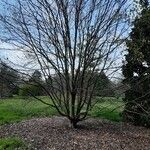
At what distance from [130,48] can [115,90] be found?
243 centimetres

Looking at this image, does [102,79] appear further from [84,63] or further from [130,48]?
[130,48]

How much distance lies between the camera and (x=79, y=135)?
12000 mm

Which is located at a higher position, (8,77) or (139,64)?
(139,64)

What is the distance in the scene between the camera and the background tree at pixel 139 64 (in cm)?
1484

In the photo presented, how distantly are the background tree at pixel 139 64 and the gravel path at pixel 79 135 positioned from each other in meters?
0.82

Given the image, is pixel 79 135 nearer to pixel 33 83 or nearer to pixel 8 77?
pixel 33 83

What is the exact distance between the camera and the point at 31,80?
43.6ft

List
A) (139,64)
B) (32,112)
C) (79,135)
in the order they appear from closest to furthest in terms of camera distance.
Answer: (79,135), (139,64), (32,112)

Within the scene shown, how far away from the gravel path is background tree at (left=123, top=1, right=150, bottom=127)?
82cm

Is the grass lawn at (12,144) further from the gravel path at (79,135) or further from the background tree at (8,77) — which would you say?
the background tree at (8,77)

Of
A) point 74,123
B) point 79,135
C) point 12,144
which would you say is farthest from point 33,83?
point 12,144

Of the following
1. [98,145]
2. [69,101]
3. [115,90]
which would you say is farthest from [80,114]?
[98,145]

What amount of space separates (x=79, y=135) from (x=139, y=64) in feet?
14.7

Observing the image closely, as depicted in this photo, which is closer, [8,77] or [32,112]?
[8,77]
